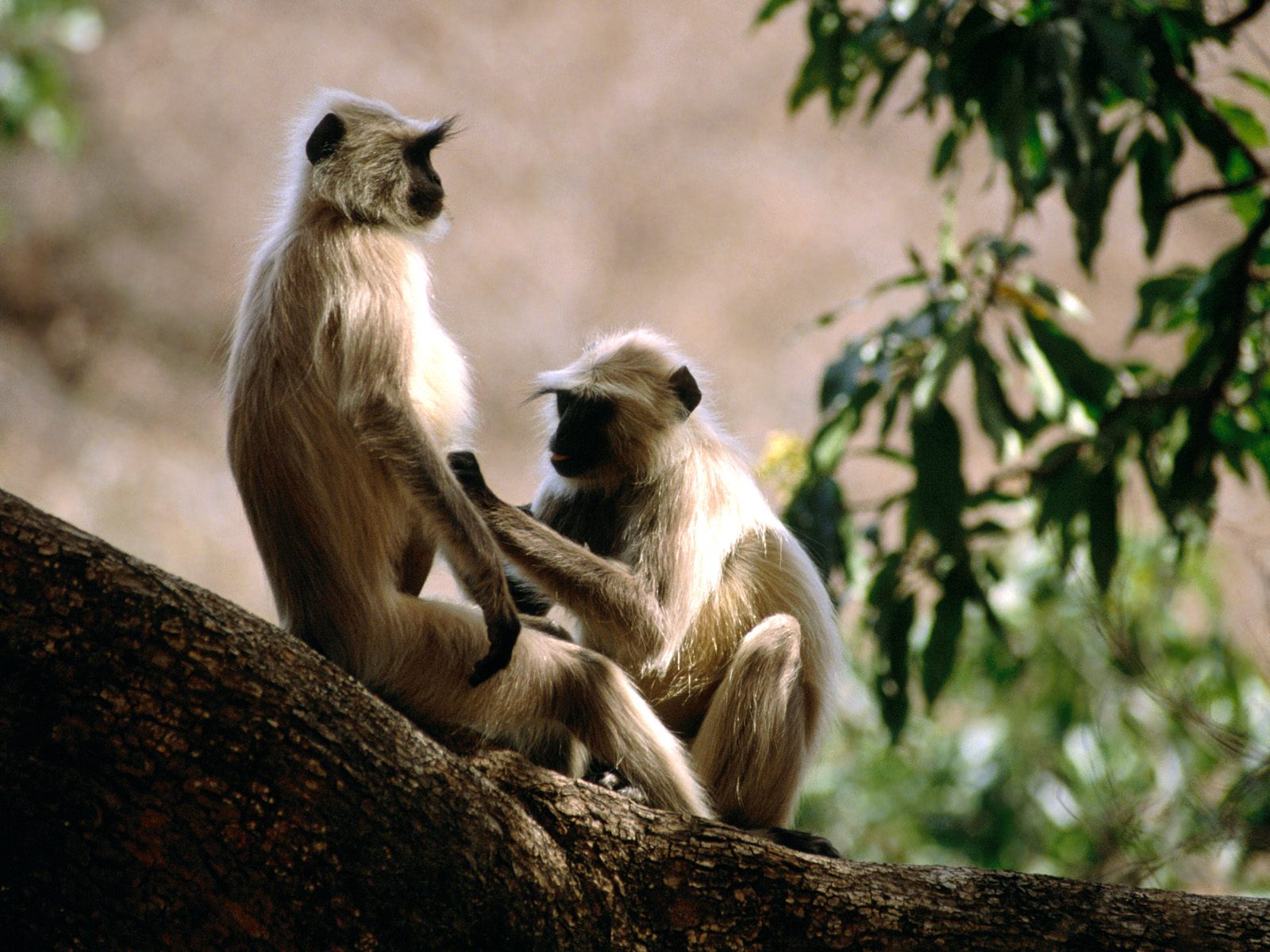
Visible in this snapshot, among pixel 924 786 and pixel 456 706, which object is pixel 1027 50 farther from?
pixel 924 786

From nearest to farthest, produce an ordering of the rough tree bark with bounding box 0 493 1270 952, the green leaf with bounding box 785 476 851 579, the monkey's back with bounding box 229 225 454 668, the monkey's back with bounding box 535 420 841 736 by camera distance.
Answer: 1. the rough tree bark with bounding box 0 493 1270 952
2. the monkey's back with bounding box 229 225 454 668
3. the monkey's back with bounding box 535 420 841 736
4. the green leaf with bounding box 785 476 851 579

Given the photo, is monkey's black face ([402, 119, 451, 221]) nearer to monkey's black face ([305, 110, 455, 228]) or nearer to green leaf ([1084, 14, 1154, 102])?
monkey's black face ([305, 110, 455, 228])

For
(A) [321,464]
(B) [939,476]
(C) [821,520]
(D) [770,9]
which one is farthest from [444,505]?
(D) [770,9]

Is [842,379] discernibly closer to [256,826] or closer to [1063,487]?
[1063,487]

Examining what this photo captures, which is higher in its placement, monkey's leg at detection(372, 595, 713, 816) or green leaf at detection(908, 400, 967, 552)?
green leaf at detection(908, 400, 967, 552)

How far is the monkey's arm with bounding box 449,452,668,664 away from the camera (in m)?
3.16

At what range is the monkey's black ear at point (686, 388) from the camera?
3797 mm

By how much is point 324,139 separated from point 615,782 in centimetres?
179

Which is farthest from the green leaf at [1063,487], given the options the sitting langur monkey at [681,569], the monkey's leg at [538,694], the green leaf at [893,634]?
the monkey's leg at [538,694]

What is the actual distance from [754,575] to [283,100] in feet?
42.2

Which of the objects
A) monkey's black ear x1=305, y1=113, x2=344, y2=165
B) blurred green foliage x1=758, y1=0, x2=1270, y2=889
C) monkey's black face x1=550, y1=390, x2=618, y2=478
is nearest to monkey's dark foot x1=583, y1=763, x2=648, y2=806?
monkey's black face x1=550, y1=390, x2=618, y2=478

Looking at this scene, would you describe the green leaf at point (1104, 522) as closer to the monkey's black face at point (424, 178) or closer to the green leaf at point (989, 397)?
the green leaf at point (989, 397)

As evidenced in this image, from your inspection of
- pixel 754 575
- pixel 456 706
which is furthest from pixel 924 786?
pixel 456 706

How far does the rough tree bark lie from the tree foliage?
8.76 ft
